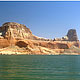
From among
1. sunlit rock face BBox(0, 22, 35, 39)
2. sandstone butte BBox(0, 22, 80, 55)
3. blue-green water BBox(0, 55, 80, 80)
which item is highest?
sunlit rock face BBox(0, 22, 35, 39)

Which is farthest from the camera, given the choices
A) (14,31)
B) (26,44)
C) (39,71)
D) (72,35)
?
(72,35)

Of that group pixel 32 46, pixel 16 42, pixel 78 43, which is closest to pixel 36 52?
pixel 32 46

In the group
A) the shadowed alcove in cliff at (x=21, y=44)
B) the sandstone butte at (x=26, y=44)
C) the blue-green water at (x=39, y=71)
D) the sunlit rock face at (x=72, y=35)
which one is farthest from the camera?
the sunlit rock face at (x=72, y=35)

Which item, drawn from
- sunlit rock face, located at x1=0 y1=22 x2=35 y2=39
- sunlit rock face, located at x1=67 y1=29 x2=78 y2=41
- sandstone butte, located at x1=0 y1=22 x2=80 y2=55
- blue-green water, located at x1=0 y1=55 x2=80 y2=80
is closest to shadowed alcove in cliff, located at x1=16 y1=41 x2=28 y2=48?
sandstone butte, located at x1=0 y1=22 x2=80 y2=55

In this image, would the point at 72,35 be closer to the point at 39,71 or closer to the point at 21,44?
the point at 21,44

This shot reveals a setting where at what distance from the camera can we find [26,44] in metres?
136

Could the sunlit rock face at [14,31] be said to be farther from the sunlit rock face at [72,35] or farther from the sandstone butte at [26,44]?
the sunlit rock face at [72,35]

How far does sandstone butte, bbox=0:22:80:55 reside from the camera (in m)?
130

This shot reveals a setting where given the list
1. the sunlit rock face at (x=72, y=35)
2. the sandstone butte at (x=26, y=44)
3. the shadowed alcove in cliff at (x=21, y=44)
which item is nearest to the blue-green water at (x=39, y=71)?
the sandstone butte at (x=26, y=44)

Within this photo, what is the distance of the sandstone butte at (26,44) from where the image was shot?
5128 inches

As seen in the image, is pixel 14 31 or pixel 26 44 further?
pixel 14 31

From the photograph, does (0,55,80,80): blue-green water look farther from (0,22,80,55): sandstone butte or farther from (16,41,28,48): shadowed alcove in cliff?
(16,41,28,48): shadowed alcove in cliff

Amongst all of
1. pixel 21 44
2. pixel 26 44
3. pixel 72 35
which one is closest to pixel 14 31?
pixel 21 44

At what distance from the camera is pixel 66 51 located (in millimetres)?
154000
